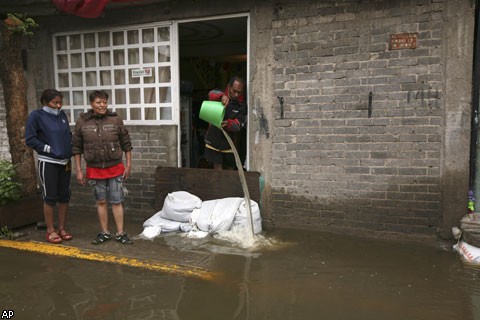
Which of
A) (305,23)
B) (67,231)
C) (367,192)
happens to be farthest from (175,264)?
(305,23)

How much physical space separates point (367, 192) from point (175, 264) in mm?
2437

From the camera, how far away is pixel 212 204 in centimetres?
531

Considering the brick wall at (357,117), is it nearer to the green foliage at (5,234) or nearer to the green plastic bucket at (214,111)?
the green plastic bucket at (214,111)

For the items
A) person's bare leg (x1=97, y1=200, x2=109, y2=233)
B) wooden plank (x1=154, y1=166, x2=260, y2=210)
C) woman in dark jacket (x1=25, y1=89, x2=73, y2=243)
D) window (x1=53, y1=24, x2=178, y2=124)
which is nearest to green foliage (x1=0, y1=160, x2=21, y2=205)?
woman in dark jacket (x1=25, y1=89, x2=73, y2=243)

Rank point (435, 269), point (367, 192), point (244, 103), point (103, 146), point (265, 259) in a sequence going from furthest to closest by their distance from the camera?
point (244, 103) < point (367, 192) < point (103, 146) < point (265, 259) < point (435, 269)

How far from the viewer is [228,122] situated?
5.52 meters

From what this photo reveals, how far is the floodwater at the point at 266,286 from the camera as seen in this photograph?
3152 mm

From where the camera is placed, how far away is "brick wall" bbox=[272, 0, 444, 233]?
4.59 m

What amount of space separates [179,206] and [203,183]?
531mm

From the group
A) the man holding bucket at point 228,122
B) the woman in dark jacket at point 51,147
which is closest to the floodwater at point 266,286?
the woman in dark jacket at point 51,147

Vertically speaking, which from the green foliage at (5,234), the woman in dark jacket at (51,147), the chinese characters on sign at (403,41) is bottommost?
the green foliage at (5,234)

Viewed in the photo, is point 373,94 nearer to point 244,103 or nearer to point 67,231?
point 244,103

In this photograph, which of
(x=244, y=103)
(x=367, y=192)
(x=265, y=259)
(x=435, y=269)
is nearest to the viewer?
(x=435, y=269)

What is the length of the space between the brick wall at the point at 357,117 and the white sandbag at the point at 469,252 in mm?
430
